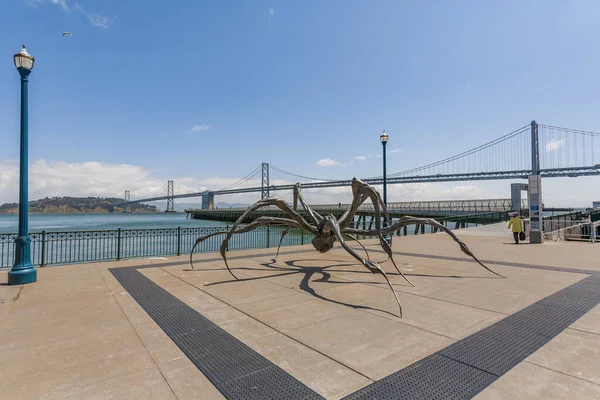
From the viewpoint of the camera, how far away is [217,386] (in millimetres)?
2979

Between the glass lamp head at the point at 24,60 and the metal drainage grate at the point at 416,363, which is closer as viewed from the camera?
the metal drainage grate at the point at 416,363

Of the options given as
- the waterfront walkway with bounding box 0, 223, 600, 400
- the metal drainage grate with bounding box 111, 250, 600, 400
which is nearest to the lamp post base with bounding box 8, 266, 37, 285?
the waterfront walkway with bounding box 0, 223, 600, 400

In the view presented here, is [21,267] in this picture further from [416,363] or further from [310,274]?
[416,363]

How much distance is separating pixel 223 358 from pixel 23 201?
6.61 m

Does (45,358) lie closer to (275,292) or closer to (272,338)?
(272,338)

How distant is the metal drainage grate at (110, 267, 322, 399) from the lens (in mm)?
2883

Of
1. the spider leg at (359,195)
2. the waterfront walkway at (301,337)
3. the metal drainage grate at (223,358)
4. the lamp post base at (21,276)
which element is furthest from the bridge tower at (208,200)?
the metal drainage grate at (223,358)

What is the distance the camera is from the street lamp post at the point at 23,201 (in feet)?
23.1

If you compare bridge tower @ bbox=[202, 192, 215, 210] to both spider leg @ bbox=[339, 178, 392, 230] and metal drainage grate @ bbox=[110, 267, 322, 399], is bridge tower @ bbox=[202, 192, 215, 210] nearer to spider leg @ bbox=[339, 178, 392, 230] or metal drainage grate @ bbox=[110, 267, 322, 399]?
spider leg @ bbox=[339, 178, 392, 230]

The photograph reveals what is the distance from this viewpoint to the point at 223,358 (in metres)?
3.52

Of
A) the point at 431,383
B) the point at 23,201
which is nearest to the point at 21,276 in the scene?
the point at 23,201

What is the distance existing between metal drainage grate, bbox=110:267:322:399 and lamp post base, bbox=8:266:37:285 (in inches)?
134

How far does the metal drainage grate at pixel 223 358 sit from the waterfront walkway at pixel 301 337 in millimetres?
18

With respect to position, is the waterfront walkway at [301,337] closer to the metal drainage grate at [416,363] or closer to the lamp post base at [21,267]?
the metal drainage grate at [416,363]
